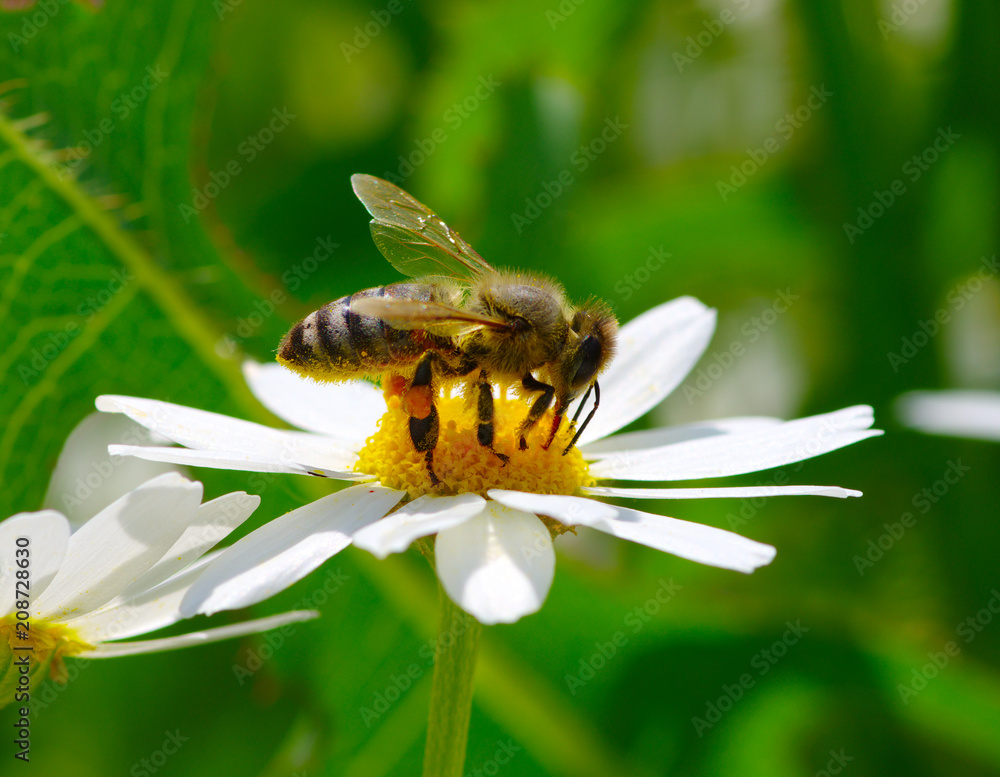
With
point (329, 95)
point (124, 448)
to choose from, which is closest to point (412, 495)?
point (124, 448)

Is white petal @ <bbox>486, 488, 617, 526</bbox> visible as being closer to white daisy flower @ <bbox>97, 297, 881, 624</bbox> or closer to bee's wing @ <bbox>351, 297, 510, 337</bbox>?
white daisy flower @ <bbox>97, 297, 881, 624</bbox>

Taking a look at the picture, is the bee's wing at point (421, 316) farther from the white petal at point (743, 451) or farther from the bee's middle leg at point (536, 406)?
the white petal at point (743, 451)

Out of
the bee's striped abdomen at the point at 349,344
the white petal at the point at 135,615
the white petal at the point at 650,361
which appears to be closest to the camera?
the white petal at the point at 135,615

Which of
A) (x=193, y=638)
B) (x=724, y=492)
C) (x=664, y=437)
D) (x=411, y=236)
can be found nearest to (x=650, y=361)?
(x=664, y=437)

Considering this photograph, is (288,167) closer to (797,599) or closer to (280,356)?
(280,356)

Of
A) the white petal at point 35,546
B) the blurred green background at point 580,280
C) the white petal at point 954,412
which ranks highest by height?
the white petal at point 35,546

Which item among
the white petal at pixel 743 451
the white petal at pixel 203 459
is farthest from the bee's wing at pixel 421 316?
the white petal at pixel 743 451

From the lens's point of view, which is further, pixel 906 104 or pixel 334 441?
pixel 906 104
